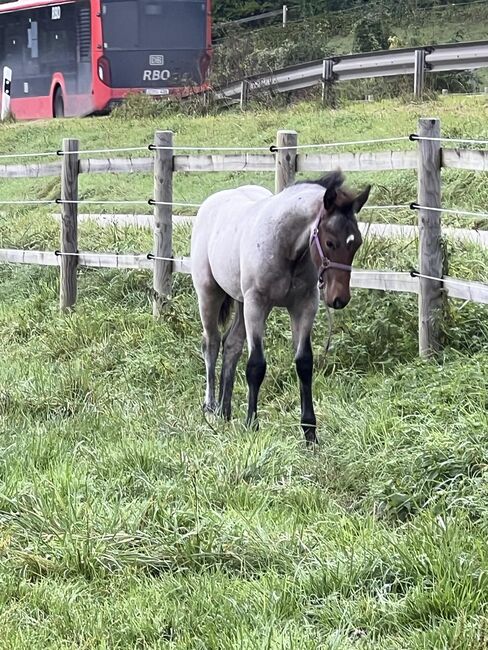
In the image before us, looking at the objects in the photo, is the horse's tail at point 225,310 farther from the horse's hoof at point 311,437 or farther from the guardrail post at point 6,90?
the guardrail post at point 6,90

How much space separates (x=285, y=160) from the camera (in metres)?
9.85

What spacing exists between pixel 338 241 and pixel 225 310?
2257mm

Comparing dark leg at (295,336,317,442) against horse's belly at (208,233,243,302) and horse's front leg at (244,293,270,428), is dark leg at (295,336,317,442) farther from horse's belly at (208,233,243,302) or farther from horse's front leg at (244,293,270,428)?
horse's belly at (208,233,243,302)

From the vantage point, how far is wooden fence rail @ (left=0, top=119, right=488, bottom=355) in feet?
27.9

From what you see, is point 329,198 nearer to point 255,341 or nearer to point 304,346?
point 304,346

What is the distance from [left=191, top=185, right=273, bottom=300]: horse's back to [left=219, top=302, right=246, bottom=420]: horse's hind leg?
306 millimetres

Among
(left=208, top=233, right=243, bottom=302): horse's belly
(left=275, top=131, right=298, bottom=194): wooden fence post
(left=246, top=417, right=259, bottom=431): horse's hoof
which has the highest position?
(left=275, top=131, right=298, bottom=194): wooden fence post

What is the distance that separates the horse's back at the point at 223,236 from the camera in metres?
8.12

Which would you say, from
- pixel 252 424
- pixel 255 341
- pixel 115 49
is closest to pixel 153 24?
pixel 115 49

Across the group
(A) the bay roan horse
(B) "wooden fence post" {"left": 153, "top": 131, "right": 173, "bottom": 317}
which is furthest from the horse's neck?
(B) "wooden fence post" {"left": 153, "top": 131, "right": 173, "bottom": 317}

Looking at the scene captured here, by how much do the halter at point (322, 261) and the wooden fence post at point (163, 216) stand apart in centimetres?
408

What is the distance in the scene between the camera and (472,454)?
5.90m

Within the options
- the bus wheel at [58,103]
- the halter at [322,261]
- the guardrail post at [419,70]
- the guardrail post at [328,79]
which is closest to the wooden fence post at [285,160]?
the halter at [322,261]

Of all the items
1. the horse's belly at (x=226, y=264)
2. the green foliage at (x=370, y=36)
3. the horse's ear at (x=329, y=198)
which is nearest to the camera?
the horse's ear at (x=329, y=198)
